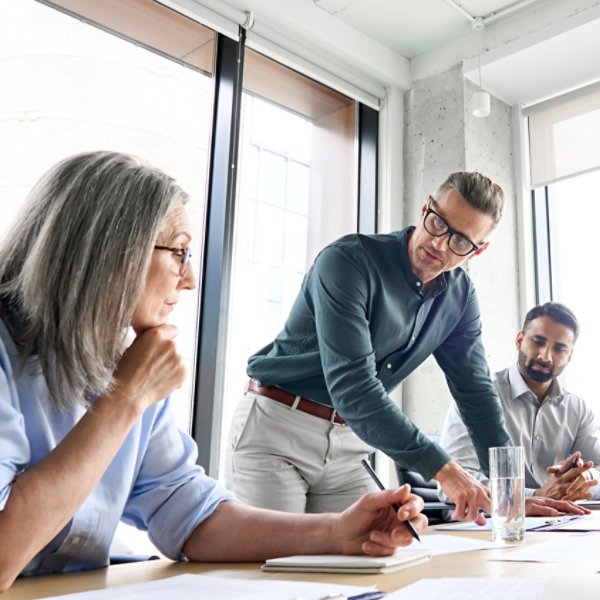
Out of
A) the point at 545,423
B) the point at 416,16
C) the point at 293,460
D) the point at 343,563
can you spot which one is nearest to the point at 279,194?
the point at 416,16

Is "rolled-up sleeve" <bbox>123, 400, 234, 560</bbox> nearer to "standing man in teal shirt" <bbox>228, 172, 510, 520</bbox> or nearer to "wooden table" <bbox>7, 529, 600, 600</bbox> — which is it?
"wooden table" <bbox>7, 529, 600, 600</bbox>

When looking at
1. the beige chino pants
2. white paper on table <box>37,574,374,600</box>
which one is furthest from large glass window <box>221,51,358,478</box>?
white paper on table <box>37,574,374,600</box>

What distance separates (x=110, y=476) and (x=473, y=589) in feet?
1.66

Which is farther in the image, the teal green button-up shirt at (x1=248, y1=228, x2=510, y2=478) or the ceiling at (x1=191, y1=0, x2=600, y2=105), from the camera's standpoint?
the ceiling at (x1=191, y1=0, x2=600, y2=105)

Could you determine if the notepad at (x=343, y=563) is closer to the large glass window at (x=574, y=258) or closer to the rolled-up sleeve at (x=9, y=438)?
the rolled-up sleeve at (x=9, y=438)

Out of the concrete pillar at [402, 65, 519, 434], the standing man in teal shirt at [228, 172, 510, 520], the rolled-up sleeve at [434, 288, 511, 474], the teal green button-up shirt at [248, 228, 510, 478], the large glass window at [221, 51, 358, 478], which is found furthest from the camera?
the concrete pillar at [402, 65, 519, 434]

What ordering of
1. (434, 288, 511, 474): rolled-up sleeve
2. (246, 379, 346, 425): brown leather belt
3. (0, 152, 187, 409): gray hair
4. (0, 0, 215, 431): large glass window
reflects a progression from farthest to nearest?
(0, 0, 215, 431): large glass window, (434, 288, 511, 474): rolled-up sleeve, (246, 379, 346, 425): brown leather belt, (0, 152, 187, 409): gray hair

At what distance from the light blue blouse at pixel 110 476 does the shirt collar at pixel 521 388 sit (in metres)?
1.76

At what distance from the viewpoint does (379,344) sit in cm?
198

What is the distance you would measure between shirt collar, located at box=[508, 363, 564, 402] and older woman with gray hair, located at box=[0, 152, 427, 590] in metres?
1.76

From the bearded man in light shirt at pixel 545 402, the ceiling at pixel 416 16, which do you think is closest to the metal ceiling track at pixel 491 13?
the ceiling at pixel 416 16

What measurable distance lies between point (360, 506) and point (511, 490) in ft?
1.25

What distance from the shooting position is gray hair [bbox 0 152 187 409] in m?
0.93

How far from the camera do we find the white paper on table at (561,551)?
970mm
